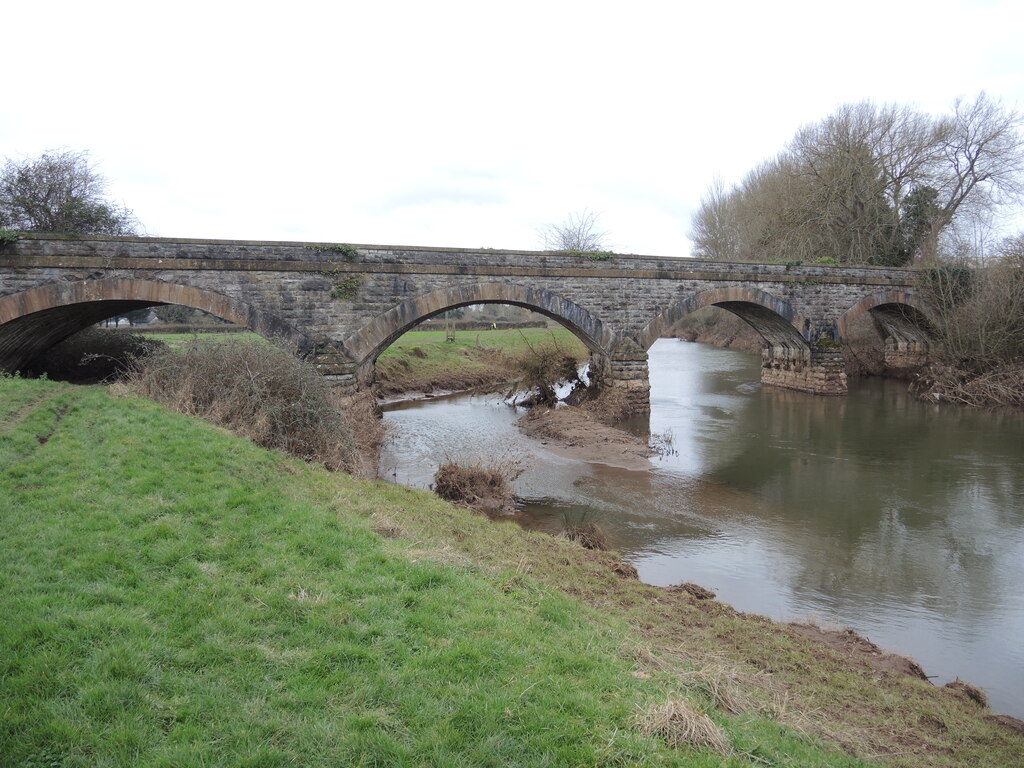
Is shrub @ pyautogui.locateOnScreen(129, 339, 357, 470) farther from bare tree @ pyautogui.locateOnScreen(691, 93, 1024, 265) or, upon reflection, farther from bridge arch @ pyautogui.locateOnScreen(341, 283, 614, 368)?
bare tree @ pyautogui.locateOnScreen(691, 93, 1024, 265)

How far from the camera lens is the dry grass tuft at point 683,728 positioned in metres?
Answer: 3.36

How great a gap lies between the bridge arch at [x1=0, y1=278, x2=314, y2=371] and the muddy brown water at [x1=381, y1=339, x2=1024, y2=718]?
14.3 ft

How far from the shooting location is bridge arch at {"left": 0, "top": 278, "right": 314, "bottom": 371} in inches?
546

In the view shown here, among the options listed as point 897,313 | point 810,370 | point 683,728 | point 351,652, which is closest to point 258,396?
point 351,652

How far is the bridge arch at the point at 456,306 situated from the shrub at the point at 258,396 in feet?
16.3

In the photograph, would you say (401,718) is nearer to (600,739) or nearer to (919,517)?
(600,739)

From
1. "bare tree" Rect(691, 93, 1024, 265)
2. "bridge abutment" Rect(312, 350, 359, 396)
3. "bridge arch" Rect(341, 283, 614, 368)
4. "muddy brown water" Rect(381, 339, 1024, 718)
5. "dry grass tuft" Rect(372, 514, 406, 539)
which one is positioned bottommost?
"muddy brown water" Rect(381, 339, 1024, 718)

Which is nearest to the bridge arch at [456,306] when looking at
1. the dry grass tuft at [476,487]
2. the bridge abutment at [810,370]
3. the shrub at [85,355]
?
the shrub at [85,355]

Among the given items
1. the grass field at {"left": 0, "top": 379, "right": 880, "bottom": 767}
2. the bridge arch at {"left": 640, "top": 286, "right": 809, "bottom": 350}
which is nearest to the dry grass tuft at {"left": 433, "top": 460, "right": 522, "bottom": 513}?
the grass field at {"left": 0, "top": 379, "right": 880, "bottom": 767}

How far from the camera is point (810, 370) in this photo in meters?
22.2

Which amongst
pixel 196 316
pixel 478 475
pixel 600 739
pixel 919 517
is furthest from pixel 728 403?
pixel 196 316

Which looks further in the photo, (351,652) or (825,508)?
(825,508)

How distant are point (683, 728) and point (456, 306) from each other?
14183mm

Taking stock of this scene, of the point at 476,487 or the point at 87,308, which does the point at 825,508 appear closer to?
the point at 476,487
